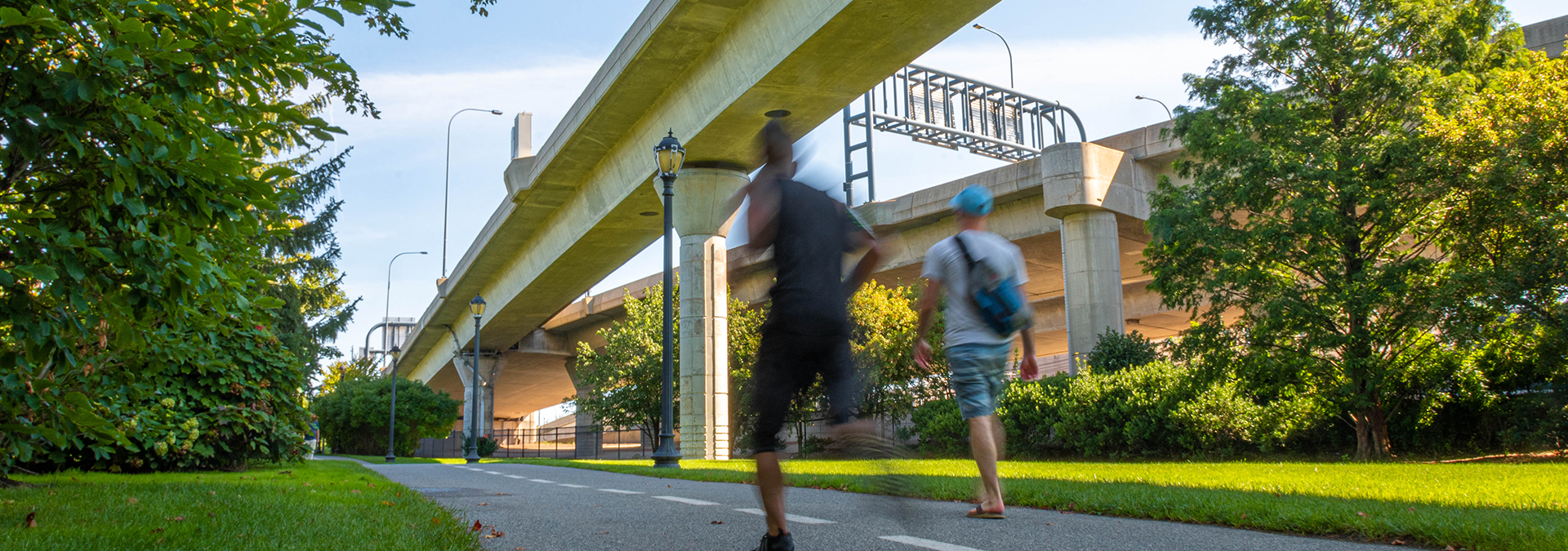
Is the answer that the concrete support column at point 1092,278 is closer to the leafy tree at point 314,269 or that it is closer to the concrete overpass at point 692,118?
the concrete overpass at point 692,118

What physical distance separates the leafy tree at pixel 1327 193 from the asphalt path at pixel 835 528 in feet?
34.5

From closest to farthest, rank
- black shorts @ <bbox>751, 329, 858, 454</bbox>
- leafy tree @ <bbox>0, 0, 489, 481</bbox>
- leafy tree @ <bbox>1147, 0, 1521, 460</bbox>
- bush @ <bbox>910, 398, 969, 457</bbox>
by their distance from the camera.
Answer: black shorts @ <bbox>751, 329, 858, 454</bbox> < leafy tree @ <bbox>0, 0, 489, 481</bbox> < leafy tree @ <bbox>1147, 0, 1521, 460</bbox> < bush @ <bbox>910, 398, 969, 457</bbox>

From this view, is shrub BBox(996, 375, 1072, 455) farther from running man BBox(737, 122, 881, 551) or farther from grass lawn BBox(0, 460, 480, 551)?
running man BBox(737, 122, 881, 551)

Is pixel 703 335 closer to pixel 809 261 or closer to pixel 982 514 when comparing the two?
pixel 982 514

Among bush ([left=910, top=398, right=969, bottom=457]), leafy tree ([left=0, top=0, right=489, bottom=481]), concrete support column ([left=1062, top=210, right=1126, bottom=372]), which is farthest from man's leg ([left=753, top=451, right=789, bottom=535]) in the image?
concrete support column ([left=1062, top=210, right=1126, bottom=372])

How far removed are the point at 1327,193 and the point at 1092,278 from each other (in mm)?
8344

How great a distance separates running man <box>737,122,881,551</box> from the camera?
394 centimetres

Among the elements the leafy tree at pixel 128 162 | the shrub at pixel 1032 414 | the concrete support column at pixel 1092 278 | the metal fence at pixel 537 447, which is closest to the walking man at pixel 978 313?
the leafy tree at pixel 128 162

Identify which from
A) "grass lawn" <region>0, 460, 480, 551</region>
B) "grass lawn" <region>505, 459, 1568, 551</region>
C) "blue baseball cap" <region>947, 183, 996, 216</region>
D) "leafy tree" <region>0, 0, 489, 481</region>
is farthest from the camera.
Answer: "blue baseball cap" <region>947, 183, 996, 216</region>

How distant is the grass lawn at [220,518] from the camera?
Result: 4492 mm

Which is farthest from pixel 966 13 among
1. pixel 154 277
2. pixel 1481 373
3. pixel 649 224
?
pixel 649 224

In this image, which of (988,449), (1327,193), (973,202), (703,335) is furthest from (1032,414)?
(973,202)

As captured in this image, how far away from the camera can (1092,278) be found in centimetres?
2430

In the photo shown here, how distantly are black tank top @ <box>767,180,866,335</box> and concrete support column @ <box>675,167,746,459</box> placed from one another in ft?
59.9
